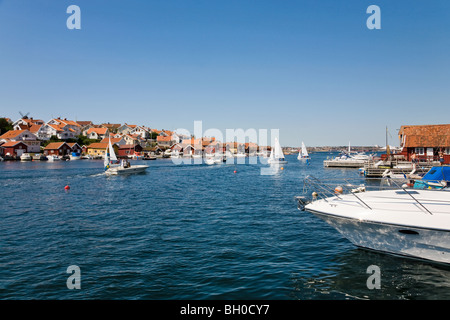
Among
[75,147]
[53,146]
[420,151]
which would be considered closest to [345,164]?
[420,151]

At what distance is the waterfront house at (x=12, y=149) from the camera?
96500mm

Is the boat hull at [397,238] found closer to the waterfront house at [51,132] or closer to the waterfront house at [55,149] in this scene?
the waterfront house at [55,149]

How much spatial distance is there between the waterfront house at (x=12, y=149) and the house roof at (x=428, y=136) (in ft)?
354

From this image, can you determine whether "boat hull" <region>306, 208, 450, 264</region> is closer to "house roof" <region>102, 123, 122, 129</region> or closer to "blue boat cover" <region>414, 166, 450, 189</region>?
"blue boat cover" <region>414, 166, 450, 189</region>

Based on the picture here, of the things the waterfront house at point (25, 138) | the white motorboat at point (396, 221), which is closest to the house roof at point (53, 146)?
the waterfront house at point (25, 138)

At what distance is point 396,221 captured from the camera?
36.3ft

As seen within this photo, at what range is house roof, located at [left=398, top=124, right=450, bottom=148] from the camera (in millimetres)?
47406

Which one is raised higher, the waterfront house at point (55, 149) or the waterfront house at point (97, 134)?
the waterfront house at point (97, 134)

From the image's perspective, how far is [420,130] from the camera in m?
51.0

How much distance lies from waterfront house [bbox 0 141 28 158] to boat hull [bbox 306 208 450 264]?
110 metres

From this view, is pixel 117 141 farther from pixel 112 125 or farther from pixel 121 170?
pixel 121 170

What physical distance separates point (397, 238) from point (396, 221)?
3.25 ft
